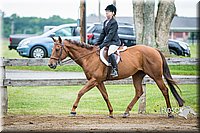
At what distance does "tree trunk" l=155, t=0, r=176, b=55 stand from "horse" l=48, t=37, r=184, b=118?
1156 centimetres

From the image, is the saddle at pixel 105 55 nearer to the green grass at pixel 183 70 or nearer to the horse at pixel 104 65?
the horse at pixel 104 65

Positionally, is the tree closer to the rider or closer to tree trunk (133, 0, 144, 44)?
tree trunk (133, 0, 144, 44)

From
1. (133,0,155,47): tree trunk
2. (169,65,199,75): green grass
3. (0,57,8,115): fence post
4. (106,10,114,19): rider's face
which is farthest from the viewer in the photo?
(133,0,155,47): tree trunk

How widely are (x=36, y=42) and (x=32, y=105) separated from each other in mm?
9648

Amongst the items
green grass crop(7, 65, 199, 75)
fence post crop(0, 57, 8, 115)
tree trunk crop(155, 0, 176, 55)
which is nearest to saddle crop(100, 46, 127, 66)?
fence post crop(0, 57, 8, 115)

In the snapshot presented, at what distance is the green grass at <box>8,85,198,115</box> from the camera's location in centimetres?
1335

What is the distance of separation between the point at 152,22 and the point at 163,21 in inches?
84.6

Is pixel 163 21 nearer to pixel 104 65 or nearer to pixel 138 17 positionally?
pixel 138 17

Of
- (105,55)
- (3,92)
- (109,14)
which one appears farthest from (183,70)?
(3,92)

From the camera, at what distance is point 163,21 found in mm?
23719

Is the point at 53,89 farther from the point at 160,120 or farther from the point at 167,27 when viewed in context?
the point at 167,27

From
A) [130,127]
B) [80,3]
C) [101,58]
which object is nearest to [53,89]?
[80,3]

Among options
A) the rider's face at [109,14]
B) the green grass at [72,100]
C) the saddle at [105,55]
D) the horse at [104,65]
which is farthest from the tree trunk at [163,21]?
the rider's face at [109,14]

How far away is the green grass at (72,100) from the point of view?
1335 cm
